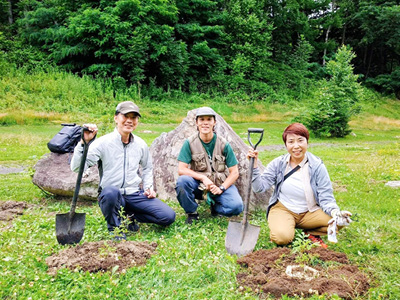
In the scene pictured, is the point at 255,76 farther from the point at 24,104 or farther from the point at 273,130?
the point at 24,104

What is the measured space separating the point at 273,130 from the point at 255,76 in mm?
14853

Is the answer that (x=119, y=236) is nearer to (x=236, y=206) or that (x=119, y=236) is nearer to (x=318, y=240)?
(x=236, y=206)

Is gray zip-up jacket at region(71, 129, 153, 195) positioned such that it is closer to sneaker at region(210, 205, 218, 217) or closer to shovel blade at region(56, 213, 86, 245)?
shovel blade at region(56, 213, 86, 245)

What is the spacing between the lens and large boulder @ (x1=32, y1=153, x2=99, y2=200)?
6688 millimetres

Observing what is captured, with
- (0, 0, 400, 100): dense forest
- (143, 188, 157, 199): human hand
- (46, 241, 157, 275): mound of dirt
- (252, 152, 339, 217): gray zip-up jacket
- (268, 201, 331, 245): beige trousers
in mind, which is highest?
(0, 0, 400, 100): dense forest

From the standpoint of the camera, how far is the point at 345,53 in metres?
20.6

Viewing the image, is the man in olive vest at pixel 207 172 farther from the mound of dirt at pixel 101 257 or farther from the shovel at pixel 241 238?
the mound of dirt at pixel 101 257

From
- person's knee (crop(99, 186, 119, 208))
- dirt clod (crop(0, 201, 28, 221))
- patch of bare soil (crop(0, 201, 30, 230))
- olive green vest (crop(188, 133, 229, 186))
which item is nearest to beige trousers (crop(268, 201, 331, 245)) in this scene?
olive green vest (crop(188, 133, 229, 186))

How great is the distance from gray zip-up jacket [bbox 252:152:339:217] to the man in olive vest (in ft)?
2.15

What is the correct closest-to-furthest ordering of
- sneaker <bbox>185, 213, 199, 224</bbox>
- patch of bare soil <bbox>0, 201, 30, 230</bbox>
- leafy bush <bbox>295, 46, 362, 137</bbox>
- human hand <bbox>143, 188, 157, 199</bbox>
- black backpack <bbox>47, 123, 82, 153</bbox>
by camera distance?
human hand <bbox>143, 188, 157, 199</bbox> < sneaker <bbox>185, 213, 199, 224</bbox> < patch of bare soil <bbox>0, 201, 30, 230</bbox> < black backpack <bbox>47, 123, 82, 153</bbox> < leafy bush <bbox>295, 46, 362, 137</bbox>

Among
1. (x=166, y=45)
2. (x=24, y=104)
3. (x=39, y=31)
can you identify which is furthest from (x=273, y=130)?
(x=39, y=31)

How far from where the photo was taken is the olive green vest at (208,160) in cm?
549

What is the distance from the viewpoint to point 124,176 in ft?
16.1

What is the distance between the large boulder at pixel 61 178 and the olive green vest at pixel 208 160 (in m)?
2.24
